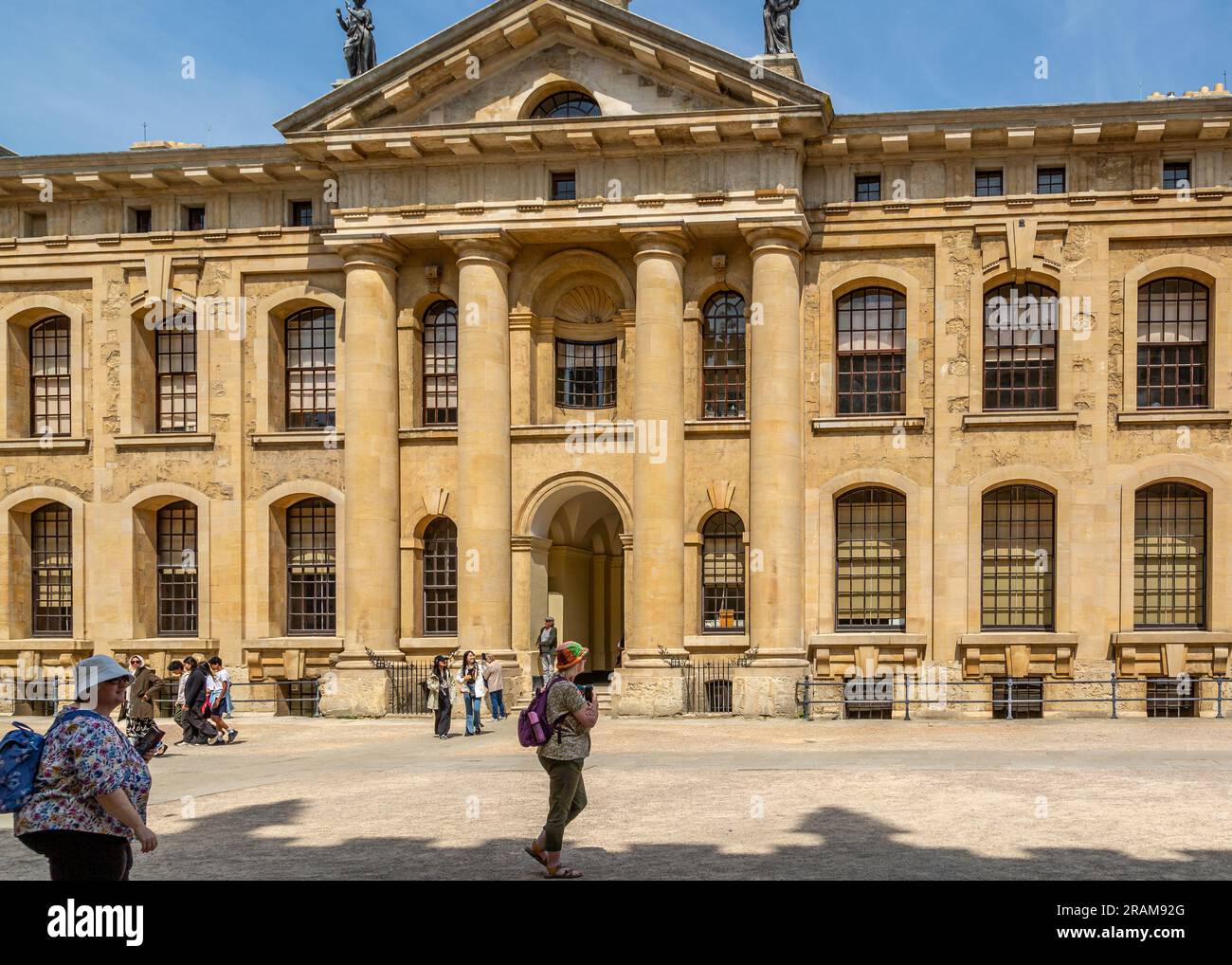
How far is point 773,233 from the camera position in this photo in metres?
28.9

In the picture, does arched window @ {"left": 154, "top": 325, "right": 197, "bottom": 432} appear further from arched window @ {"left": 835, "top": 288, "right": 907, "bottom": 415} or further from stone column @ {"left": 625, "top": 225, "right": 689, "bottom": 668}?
arched window @ {"left": 835, "top": 288, "right": 907, "bottom": 415}

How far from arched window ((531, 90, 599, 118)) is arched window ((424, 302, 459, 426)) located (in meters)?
5.41

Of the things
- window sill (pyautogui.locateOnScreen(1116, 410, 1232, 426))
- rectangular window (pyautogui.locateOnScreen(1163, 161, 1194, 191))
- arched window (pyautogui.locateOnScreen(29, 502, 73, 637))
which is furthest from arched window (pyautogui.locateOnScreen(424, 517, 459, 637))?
rectangular window (pyautogui.locateOnScreen(1163, 161, 1194, 191))

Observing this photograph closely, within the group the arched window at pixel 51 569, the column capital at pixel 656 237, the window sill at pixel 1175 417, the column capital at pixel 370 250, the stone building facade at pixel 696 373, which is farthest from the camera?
the arched window at pixel 51 569

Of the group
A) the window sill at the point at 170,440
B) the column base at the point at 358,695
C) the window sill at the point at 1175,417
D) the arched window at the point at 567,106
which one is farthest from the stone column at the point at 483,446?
the window sill at the point at 1175,417

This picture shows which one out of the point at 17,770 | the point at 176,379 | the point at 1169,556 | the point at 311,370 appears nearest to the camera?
the point at 17,770

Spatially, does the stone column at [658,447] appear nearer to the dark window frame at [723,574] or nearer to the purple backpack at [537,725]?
the dark window frame at [723,574]

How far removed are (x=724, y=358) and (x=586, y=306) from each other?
390 cm

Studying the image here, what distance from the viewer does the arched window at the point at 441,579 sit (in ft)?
103

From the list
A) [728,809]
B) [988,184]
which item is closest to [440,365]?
[988,184]

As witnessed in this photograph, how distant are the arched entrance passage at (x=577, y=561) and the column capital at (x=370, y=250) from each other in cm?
687

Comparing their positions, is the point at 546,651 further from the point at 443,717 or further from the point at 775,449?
the point at 775,449

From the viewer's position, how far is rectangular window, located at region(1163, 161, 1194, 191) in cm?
2931

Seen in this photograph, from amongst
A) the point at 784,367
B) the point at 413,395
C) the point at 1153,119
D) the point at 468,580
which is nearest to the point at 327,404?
the point at 413,395
